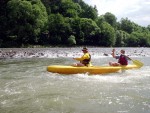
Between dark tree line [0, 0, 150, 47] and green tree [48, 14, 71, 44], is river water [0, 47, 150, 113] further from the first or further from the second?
green tree [48, 14, 71, 44]

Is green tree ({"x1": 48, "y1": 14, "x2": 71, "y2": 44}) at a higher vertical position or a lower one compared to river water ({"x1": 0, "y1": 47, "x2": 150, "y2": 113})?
higher

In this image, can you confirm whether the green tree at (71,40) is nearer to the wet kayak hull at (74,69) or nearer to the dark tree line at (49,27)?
the dark tree line at (49,27)

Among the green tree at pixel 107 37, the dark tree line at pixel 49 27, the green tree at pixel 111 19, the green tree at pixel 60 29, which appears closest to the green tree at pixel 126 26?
the green tree at pixel 111 19

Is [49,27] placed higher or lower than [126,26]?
lower

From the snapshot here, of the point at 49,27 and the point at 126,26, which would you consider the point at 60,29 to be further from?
the point at 126,26

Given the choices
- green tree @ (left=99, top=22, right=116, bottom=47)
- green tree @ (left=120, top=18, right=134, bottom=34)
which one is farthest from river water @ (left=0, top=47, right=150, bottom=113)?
green tree @ (left=120, top=18, right=134, bottom=34)

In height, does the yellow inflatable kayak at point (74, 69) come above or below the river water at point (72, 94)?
above

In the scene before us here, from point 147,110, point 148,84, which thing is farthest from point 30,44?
point 147,110

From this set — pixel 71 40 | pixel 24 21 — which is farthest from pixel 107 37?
pixel 24 21

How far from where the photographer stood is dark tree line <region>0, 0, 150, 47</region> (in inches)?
2544

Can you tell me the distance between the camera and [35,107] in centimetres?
1027

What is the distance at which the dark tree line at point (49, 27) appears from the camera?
6462 cm

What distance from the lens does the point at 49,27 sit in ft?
244

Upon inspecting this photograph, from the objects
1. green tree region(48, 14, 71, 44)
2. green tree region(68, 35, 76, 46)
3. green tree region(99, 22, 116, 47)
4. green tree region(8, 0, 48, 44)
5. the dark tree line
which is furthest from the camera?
green tree region(99, 22, 116, 47)
